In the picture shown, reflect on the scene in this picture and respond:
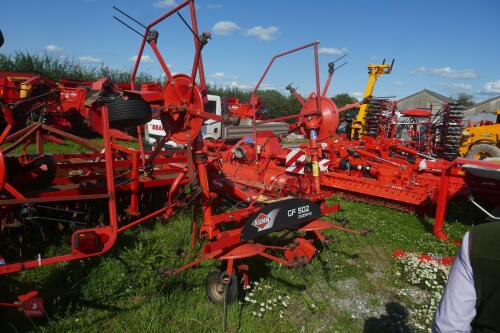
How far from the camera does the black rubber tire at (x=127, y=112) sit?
124 inches

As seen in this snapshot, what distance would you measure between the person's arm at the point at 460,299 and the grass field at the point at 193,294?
210cm

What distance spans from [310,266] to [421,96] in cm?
6374

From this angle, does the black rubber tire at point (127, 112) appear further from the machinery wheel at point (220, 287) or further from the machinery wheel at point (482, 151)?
the machinery wheel at point (482, 151)

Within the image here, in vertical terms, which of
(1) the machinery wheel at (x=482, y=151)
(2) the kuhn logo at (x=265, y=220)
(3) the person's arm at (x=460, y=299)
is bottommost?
(1) the machinery wheel at (x=482, y=151)

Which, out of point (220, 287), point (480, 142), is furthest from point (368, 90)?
point (220, 287)

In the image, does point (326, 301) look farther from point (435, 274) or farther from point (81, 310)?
point (81, 310)

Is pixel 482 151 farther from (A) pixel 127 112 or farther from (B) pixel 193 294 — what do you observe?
(A) pixel 127 112

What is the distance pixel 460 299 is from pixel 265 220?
2186mm

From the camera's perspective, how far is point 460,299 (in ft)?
4.76

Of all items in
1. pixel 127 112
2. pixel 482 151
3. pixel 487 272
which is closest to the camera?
pixel 487 272

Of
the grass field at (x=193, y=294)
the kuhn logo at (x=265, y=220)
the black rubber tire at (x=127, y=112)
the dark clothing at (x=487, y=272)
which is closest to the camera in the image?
the dark clothing at (x=487, y=272)

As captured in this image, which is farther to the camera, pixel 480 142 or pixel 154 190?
pixel 480 142

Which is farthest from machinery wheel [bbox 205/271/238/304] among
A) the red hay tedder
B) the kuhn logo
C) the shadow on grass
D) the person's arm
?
the person's arm

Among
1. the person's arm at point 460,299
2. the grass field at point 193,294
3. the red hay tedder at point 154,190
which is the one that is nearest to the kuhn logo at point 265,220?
the red hay tedder at point 154,190
